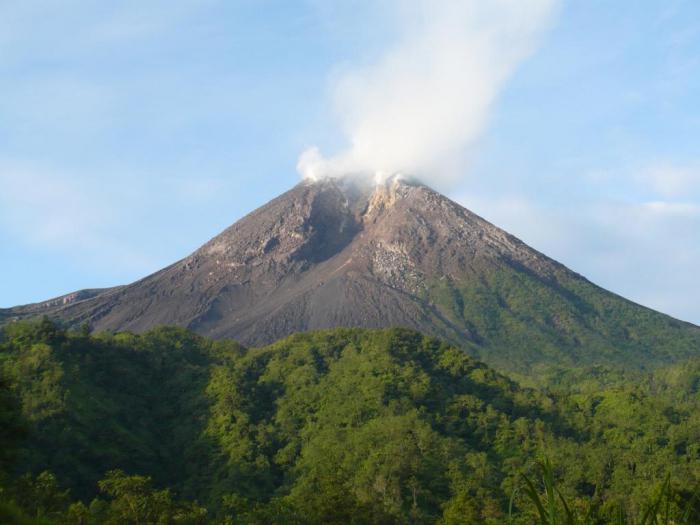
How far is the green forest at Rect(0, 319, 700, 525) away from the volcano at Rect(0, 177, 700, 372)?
136 ft

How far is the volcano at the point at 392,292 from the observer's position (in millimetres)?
124000

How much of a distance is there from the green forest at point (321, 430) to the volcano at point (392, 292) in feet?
136

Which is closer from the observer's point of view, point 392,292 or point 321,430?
point 321,430

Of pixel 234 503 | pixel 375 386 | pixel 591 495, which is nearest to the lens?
pixel 234 503

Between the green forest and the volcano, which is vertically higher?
the volcano

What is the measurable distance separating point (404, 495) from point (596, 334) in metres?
88.9

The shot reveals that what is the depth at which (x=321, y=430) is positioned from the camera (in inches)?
2440

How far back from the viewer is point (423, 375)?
2724 inches

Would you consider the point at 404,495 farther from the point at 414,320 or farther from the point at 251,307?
the point at 251,307

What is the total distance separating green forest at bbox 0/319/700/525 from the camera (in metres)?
44.2

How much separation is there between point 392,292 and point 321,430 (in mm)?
71736

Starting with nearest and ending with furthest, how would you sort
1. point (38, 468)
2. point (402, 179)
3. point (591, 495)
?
point (38, 468) → point (591, 495) → point (402, 179)

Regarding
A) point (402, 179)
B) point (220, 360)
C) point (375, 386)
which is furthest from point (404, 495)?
point (402, 179)

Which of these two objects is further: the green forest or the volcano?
the volcano
